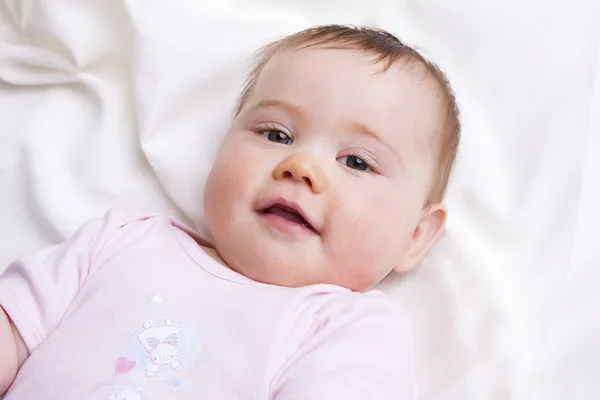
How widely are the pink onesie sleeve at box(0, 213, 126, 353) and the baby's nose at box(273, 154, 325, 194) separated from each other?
0.98 feet

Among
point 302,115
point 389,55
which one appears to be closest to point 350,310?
point 302,115

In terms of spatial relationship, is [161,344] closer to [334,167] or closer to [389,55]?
[334,167]

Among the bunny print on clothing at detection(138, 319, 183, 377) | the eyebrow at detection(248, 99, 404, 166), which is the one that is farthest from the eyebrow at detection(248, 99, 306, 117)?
the bunny print on clothing at detection(138, 319, 183, 377)

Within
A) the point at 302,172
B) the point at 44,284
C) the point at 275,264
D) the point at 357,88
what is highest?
the point at 357,88

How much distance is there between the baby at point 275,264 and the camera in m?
0.98

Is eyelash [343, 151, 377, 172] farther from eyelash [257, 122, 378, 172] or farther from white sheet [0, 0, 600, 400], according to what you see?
white sheet [0, 0, 600, 400]

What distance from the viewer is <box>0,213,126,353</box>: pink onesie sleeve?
104 cm

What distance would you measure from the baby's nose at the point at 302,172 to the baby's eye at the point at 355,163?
63 mm

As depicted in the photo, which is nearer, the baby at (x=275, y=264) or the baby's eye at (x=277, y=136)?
the baby at (x=275, y=264)

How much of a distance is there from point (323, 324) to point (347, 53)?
1.41 ft

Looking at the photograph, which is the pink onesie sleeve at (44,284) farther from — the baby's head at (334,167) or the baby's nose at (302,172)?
the baby's nose at (302,172)

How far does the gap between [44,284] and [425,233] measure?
601mm

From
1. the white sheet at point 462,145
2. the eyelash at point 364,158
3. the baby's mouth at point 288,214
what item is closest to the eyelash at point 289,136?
the eyelash at point 364,158

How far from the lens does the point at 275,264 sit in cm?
108
